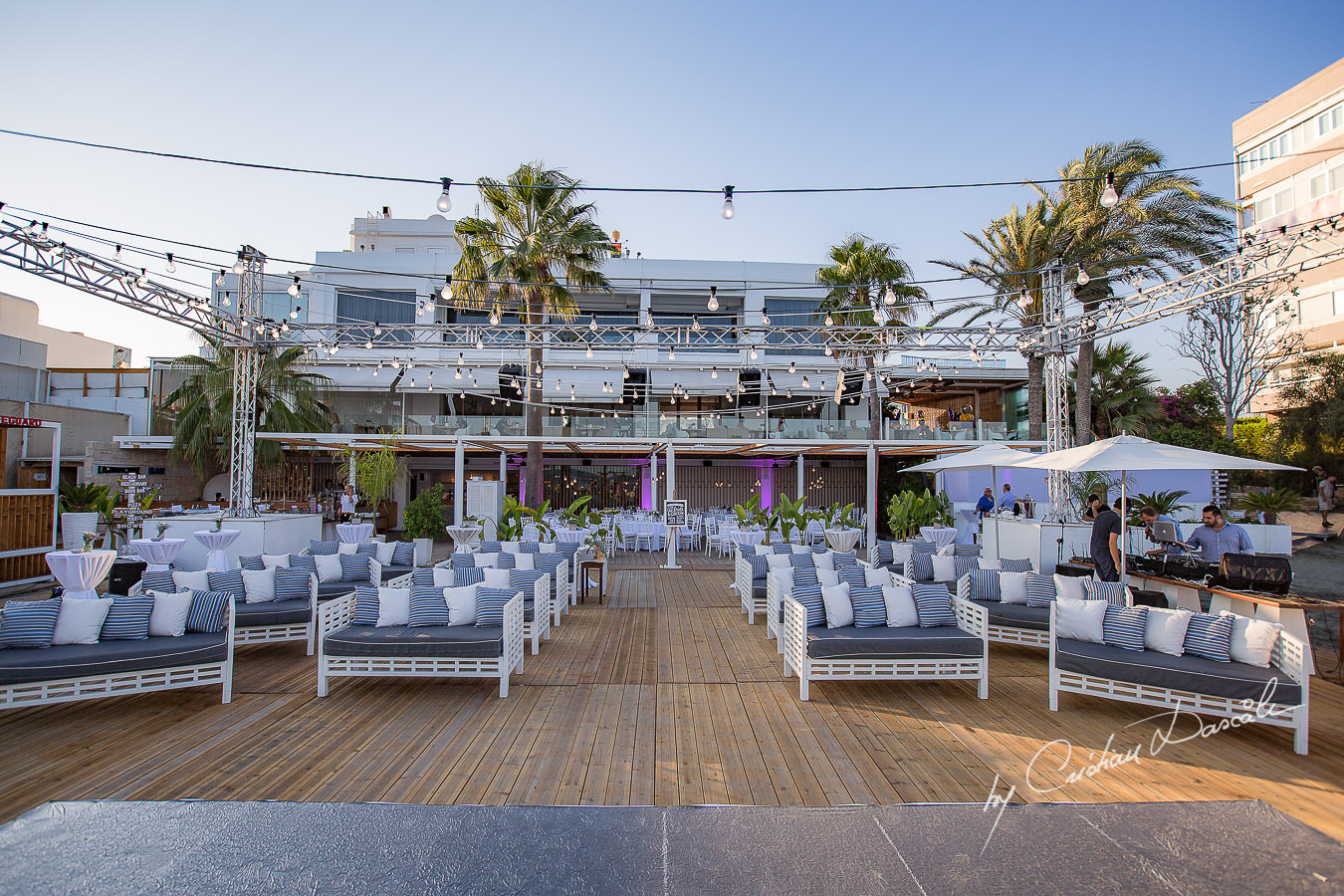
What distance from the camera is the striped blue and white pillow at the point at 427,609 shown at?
6184 millimetres

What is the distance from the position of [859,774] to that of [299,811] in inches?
129

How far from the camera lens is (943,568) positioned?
834cm

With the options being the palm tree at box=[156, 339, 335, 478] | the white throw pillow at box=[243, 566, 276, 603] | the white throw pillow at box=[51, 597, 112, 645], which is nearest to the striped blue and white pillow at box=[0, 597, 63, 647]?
the white throw pillow at box=[51, 597, 112, 645]

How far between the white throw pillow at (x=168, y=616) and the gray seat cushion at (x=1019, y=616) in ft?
24.8

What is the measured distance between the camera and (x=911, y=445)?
19.1 metres

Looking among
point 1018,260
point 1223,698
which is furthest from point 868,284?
point 1223,698

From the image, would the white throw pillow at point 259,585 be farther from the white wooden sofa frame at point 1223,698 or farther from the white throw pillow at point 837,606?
the white wooden sofa frame at point 1223,698

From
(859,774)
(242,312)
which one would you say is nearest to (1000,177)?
(859,774)

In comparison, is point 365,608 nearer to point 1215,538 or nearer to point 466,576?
point 466,576

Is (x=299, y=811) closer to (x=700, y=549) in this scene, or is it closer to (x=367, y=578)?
(x=367, y=578)

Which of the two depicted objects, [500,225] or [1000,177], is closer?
[1000,177]

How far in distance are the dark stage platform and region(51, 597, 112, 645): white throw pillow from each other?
235 centimetres

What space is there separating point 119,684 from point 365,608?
183cm

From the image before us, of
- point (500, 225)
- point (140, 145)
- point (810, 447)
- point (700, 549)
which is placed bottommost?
point (700, 549)
